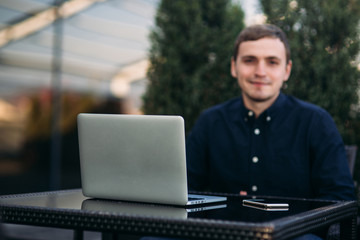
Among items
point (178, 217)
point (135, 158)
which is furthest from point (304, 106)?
point (178, 217)

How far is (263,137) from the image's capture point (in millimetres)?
2994

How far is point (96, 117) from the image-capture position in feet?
6.51

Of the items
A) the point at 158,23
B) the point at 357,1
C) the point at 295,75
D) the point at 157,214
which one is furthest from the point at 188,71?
the point at 157,214

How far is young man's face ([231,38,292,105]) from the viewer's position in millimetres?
2943

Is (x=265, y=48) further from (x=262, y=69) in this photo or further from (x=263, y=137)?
(x=263, y=137)

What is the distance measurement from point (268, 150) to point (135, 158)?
1.29m

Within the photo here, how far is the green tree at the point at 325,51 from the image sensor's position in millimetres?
3801

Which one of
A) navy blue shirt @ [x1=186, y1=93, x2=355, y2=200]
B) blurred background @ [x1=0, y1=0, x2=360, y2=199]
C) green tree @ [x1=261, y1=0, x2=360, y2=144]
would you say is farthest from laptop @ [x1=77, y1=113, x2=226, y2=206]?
green tree @ [x1=261, y1=0, x2=360, y2=144]

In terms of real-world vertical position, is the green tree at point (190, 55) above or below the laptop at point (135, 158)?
above

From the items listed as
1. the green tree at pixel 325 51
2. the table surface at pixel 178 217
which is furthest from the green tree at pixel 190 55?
the table surface at pixel 178 217

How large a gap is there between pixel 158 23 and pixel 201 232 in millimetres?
3633

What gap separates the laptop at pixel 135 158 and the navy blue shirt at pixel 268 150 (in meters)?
0.95

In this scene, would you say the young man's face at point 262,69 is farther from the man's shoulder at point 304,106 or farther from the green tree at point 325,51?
the green tree at point 325,51

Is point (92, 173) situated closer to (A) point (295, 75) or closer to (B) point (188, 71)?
(A) point (295, 75)
